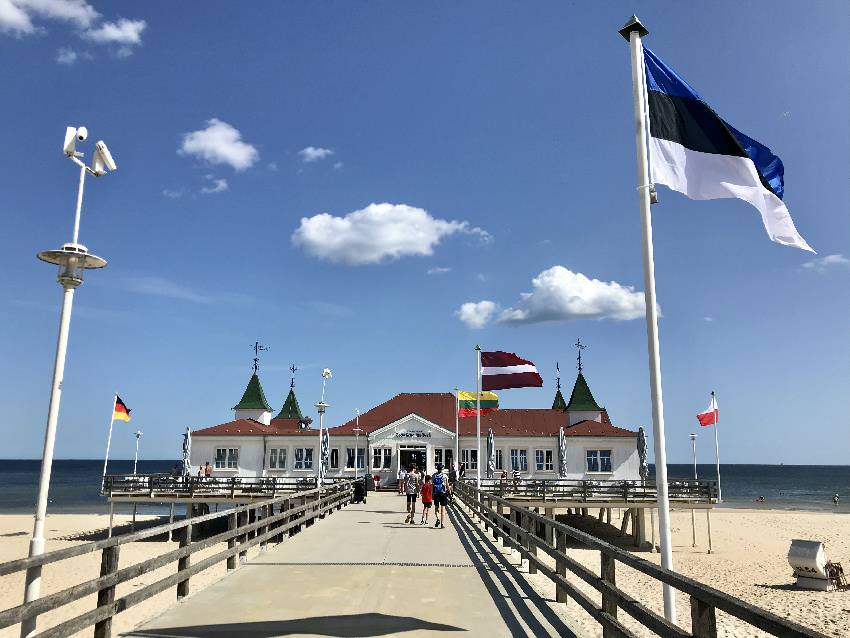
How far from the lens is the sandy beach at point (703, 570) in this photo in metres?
16.5

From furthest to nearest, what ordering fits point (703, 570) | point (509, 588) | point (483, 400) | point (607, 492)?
point (483, 400) → point (607, 492) → point (703, 570) → point (509, 588)

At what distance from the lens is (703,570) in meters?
27.7

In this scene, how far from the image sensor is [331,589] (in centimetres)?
905

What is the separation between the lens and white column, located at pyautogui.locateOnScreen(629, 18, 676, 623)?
24.1ft

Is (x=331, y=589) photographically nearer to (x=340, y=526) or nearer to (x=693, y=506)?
(x=340, y=526)

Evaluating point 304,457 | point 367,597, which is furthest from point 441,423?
point 367,597

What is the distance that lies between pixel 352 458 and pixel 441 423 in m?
6.47

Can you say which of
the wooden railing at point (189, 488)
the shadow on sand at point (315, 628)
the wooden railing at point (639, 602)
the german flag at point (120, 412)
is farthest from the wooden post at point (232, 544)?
the german flag at point (120, 412)

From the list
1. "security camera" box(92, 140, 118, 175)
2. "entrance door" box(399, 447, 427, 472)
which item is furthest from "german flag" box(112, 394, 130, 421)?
"security camera" box(92, 140, 118, 175)

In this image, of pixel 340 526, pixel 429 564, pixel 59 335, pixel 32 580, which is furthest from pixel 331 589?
pixel 340 526

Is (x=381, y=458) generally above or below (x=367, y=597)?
above

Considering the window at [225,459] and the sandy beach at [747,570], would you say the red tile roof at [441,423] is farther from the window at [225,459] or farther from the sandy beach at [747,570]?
the sandy beach at [747,570]

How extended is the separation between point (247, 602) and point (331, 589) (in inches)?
50.7

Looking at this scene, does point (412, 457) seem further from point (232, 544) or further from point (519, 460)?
point (232, 544)
